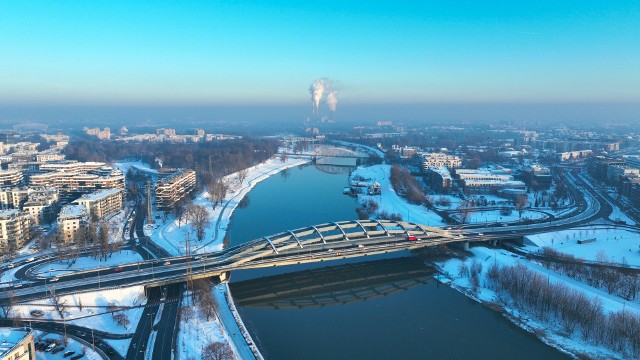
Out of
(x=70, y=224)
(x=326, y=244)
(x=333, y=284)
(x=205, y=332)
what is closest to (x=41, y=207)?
(x=70, y=224)

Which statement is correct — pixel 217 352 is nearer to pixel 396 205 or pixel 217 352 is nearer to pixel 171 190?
pixel 171 190

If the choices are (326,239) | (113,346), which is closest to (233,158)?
(326,239)

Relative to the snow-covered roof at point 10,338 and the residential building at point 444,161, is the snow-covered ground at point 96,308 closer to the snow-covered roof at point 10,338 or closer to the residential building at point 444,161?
the snow-covered roof at point 10,338

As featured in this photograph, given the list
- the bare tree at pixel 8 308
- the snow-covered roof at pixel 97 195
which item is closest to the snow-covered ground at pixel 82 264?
the bare tree at pixel 8 308

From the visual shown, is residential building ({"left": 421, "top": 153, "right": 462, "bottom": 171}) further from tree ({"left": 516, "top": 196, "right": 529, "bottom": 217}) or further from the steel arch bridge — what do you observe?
the steel arch bridge

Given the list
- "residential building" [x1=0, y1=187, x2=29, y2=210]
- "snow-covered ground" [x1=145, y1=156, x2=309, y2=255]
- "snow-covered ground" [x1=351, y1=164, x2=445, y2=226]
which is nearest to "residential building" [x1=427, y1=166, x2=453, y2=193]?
"snow-covered ground" [x1=351, y1=164, x2=445, y2=226]
